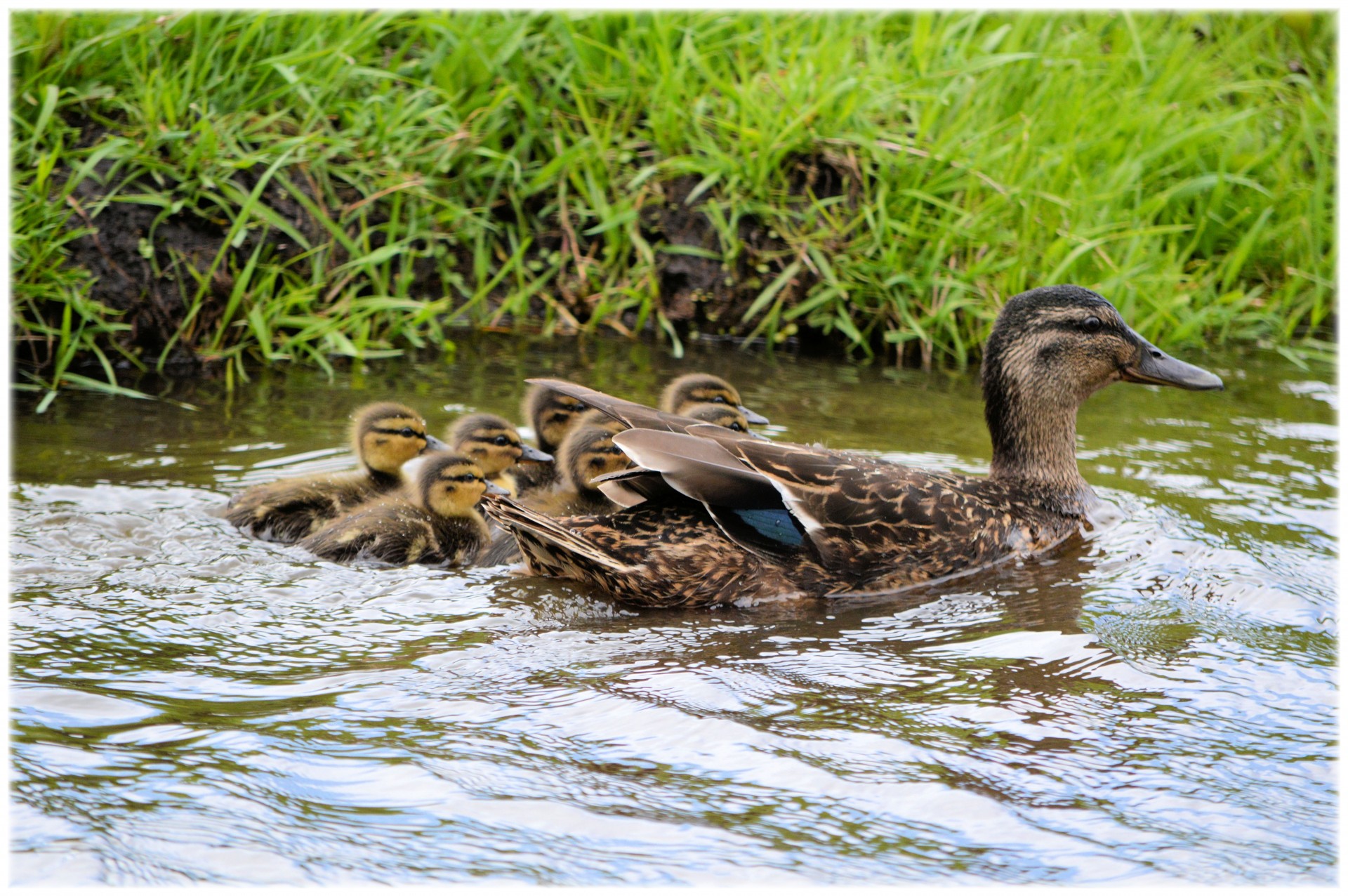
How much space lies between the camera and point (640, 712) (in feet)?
10.2

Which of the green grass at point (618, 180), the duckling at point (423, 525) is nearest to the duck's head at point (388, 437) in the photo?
the duckling at point (423, 525)

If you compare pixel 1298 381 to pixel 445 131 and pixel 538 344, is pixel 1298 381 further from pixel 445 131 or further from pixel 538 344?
pixel 445 131

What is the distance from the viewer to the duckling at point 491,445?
4.73m

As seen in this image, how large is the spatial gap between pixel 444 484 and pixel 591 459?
18.8 inches

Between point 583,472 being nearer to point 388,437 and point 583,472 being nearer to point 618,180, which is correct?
point 388,437

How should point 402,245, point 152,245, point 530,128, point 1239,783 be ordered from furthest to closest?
point 530,128
point 402,245
point 152,245
point 1239,783

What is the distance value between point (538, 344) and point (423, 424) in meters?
1.74

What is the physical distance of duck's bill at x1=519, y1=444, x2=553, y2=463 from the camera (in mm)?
4777

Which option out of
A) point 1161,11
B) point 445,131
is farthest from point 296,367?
point 1161,11

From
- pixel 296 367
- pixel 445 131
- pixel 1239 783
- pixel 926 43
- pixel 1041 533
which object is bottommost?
pixel 1239 783

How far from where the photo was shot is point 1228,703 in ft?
10.8

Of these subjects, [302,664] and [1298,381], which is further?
[1298,381]

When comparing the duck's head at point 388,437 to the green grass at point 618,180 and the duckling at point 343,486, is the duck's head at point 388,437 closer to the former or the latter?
the duckling at point 343,486

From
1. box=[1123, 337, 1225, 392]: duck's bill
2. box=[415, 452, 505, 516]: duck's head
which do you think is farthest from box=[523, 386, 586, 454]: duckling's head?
box=[1123, 337, 1225, 392]: duck's bill
